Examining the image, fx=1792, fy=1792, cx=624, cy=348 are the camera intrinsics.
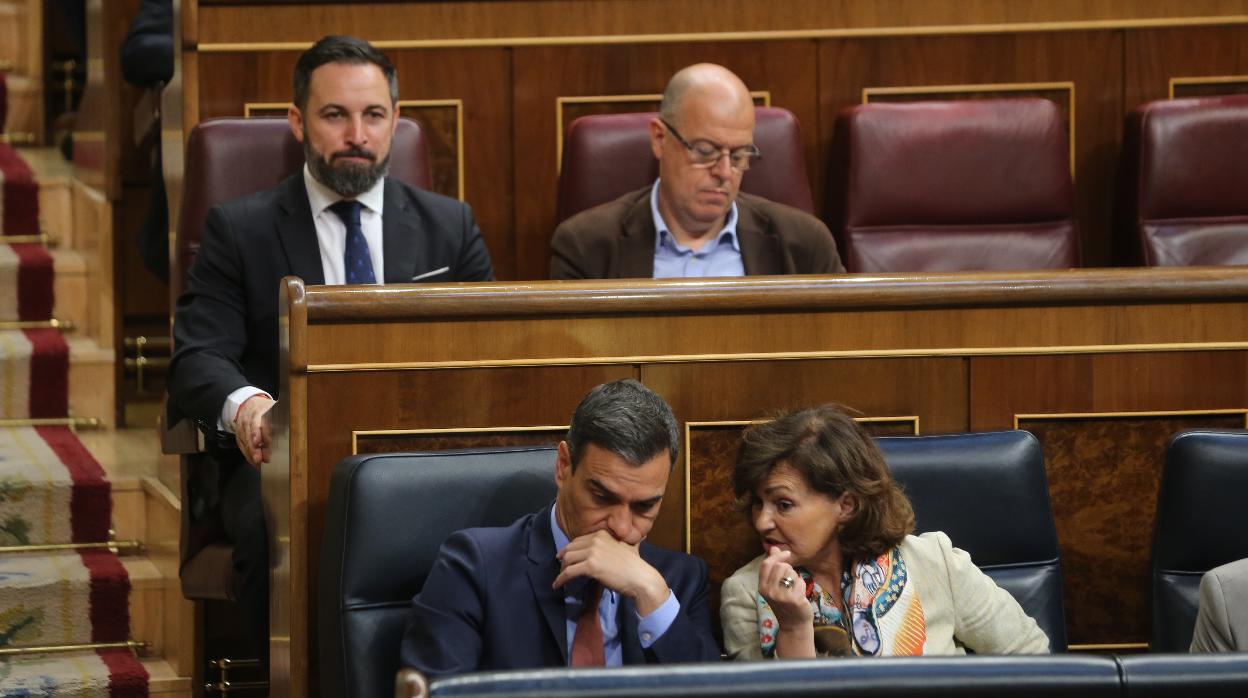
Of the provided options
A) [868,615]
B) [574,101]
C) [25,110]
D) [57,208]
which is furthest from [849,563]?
[25,110]

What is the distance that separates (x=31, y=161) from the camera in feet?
6.92

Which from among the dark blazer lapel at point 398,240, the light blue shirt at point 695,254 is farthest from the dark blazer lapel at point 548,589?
the light blue shirt at point 695,254

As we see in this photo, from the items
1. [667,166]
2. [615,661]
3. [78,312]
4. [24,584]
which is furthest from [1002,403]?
[78,312]

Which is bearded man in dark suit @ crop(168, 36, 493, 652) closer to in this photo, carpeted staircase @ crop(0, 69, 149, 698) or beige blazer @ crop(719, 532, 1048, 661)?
carpeted staircase @ crop(0, 69, 149, 698)

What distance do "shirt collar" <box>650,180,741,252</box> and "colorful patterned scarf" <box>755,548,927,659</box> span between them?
1.62 feet

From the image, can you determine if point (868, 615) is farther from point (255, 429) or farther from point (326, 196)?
point (326, 196)

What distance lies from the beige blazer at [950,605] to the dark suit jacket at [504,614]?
2.0 inches

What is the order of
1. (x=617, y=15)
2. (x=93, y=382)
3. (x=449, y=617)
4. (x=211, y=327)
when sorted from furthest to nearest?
(x=93, y=382), (x=617, y=15), (x=211, y=327), (x=449, y=617)

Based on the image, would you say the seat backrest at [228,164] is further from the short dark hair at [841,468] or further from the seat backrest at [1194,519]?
the seat backrest at [1194,519]

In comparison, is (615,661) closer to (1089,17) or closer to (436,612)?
(436,612)

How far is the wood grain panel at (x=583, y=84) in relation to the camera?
1.65 meters

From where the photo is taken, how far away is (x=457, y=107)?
1.64 meters

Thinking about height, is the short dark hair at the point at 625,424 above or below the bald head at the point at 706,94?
below

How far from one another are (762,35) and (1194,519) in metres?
0.74
